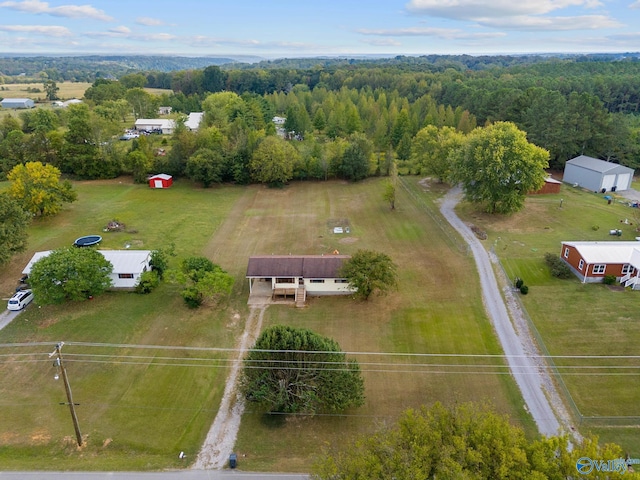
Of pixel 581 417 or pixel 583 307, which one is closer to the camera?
pixel 581 417

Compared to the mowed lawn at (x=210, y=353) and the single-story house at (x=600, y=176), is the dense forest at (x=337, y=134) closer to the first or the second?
the single-story house at (x=600, y=176)

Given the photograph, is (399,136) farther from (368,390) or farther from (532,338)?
(368,390)

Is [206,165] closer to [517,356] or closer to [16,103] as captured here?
[517,356]

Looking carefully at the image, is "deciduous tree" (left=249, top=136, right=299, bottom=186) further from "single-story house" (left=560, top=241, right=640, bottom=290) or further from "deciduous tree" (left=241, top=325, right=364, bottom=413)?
"deciduous tree" (left=241, top=325, right=364, bottom=413)

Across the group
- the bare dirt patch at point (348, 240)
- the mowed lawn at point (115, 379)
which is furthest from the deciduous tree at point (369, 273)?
the bare dirt patch at point (348, 240)

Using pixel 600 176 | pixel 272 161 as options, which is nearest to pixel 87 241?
pixel 272 161
